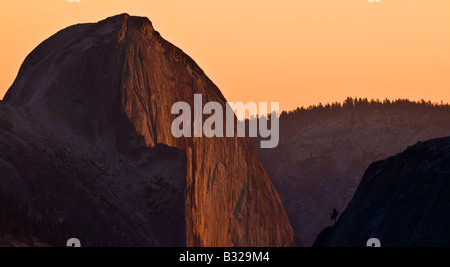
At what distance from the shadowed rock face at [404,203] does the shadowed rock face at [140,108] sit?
26446 millimetres

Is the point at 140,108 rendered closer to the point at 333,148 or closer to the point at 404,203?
the point at 404,203

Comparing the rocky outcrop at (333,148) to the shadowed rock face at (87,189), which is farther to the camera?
the rocky outcrop at (333,148)

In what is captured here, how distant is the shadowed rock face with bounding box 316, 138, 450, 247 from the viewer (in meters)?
45.7

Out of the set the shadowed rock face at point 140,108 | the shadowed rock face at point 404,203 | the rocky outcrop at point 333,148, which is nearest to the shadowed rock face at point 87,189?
the shadowed rock face at point 140,108

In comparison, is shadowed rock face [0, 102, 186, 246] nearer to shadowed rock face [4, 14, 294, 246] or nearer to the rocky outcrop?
shadowed rock face [4, 14, 294, 246]

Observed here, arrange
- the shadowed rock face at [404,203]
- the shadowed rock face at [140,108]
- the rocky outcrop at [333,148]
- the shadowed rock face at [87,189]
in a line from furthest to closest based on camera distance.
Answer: the rocky outcrop at [333,148] < the shadowed rock face at [140,108] < the shadowed rock face at [87,189] < the shadowed rock face at [404,203]

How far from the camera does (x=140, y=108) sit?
84.2 m

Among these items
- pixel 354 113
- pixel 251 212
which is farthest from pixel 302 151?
pixel 251 212

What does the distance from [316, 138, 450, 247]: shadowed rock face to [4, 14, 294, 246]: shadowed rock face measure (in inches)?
1041

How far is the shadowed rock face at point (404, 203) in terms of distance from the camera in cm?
4572

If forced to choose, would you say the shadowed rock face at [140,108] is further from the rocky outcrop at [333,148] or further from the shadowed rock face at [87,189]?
A: the rocky outcrop at [333,148]

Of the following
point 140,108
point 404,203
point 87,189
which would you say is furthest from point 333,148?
point 404,203

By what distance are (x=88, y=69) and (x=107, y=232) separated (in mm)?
19613
